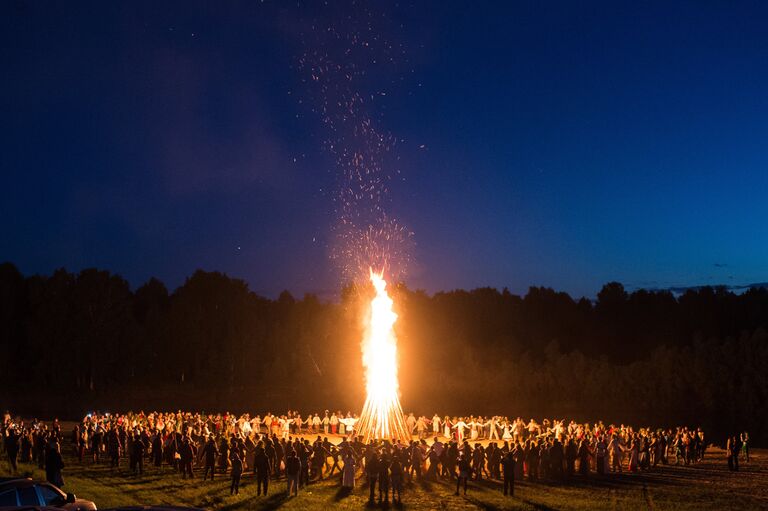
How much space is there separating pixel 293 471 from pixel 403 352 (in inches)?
2567

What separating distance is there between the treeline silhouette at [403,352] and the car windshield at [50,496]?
118 feet

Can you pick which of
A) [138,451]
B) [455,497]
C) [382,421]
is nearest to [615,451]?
[455,497]

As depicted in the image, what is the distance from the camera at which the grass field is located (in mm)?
20672

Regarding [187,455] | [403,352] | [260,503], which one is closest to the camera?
[260,503]

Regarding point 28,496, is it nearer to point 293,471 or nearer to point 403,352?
point 293,471

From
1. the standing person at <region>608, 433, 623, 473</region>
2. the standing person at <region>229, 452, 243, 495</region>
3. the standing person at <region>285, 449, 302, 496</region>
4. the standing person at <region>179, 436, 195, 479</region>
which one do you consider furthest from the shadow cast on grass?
the standing person at <region>608, 433, 623, 473</region>

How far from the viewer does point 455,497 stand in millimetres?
22266

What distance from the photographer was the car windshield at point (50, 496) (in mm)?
12734

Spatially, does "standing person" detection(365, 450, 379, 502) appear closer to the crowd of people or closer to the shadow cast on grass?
the crowd of people

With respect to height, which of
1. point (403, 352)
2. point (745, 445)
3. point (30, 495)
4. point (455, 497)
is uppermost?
point (403, 352)

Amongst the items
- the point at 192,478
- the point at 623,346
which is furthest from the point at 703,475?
the point at 623,346

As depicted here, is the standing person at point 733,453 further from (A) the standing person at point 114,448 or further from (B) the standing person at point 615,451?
(A) the standing person at point 114,448

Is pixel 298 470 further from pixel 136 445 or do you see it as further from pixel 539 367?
pixel 539 367

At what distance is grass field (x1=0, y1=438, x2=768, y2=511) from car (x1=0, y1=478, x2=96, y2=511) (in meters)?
6.93
